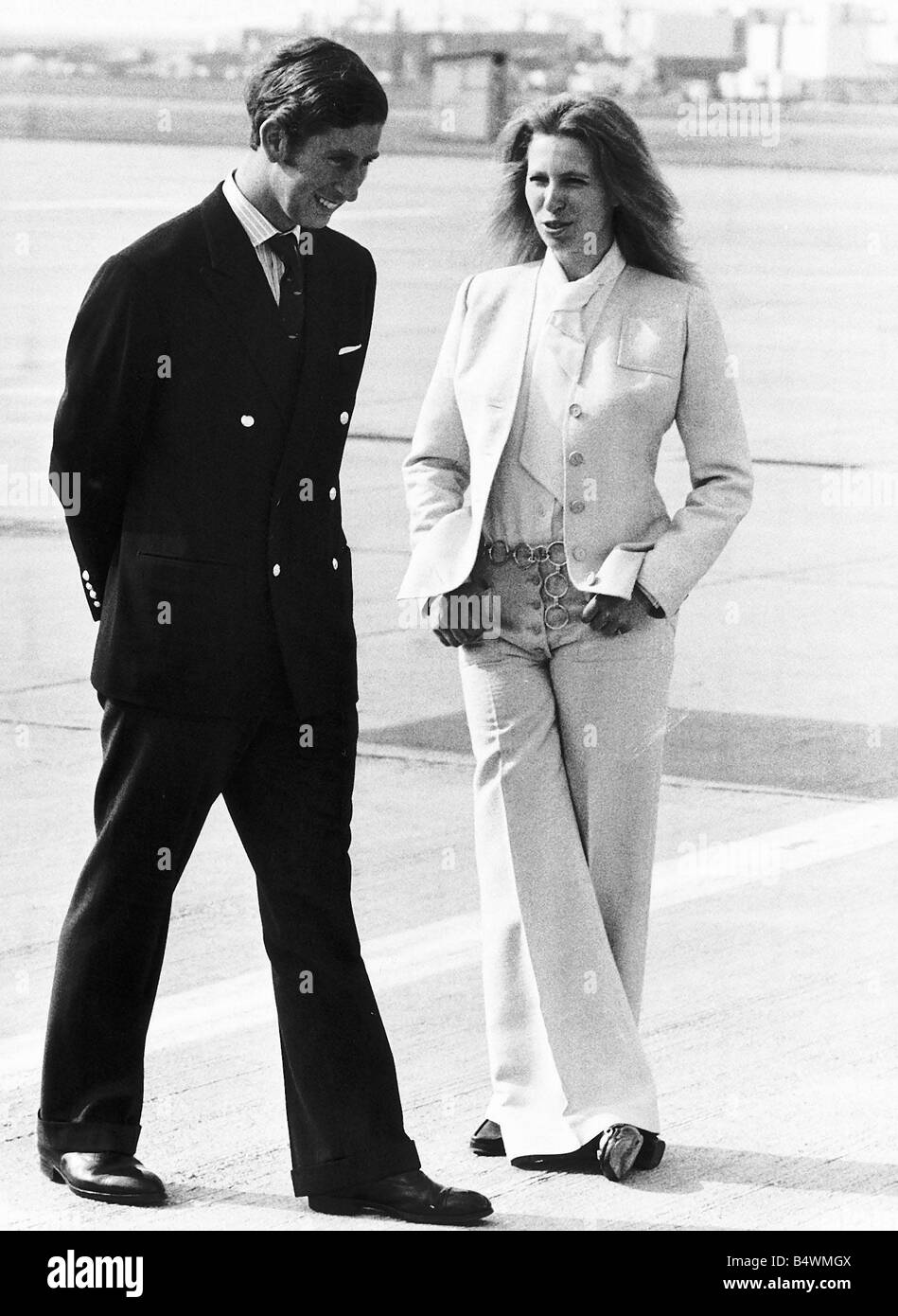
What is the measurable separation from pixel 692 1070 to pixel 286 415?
1.76 meters

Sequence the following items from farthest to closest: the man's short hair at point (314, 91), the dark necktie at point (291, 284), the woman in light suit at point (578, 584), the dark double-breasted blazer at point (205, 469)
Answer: the woman in light suit at point (578, 584)
the dark necktie at point (291, 284)
the dark double-breasted blazer at point (205, 469)
the man's short hair at point (314, 91)

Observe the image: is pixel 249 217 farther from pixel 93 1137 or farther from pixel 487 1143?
pixel 487 1143

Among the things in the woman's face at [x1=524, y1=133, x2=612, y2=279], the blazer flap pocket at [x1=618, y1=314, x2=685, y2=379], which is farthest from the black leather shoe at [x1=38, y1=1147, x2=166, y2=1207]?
the woman's face at [x1=524, y1=133, x2=612, y2=279]

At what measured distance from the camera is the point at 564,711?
452 cm

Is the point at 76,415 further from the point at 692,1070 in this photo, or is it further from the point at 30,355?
the point at 30,355

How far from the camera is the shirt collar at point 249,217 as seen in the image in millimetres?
4156

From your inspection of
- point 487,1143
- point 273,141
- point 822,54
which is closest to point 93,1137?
point 487,1143

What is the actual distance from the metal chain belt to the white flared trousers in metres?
0.04

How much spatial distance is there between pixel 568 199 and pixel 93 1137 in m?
1.95

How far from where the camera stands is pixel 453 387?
463 cm

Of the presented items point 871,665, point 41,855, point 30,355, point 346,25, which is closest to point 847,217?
point 30,355

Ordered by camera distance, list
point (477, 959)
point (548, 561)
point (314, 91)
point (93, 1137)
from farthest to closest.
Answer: point (477, 959), point (548, 561), point (93, 1137), point (314, 91)

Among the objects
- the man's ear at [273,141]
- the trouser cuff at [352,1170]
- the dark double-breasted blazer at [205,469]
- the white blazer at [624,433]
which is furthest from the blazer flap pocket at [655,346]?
the trouser cuff at [352,1170]

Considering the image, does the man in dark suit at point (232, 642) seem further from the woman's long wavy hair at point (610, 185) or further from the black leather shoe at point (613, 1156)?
the woman's long wavy hair at point (610, 185)
